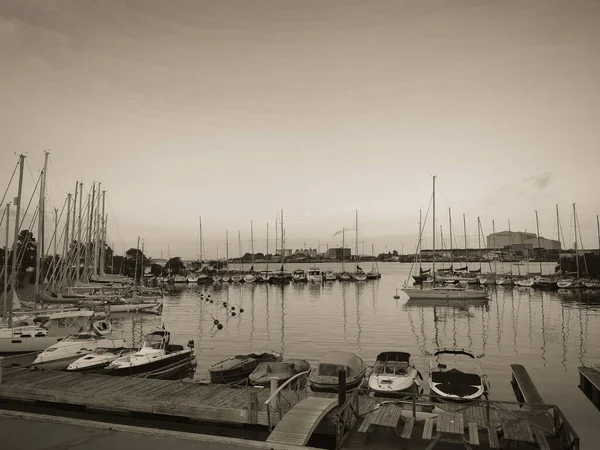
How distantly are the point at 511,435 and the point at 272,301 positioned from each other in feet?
241

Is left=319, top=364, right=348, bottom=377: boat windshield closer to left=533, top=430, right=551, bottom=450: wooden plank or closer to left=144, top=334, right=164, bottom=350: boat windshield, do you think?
left=533, top=430, right=551, bottom=450: wooden plank

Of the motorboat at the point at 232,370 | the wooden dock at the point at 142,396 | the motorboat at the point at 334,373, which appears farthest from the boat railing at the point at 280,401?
the motorboat at the point at 232,370

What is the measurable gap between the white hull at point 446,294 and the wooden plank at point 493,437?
233 ft

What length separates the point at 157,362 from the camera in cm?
2809

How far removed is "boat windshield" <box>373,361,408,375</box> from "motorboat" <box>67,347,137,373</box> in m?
16.3

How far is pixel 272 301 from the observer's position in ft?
284

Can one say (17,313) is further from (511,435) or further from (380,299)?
(380,299)

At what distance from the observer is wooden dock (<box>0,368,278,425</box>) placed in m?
17.2

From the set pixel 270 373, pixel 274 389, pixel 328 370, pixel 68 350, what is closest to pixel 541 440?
pixel 274 389

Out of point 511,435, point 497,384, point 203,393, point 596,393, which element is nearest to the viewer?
point 511,435

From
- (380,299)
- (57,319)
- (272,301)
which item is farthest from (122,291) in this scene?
(380,299)

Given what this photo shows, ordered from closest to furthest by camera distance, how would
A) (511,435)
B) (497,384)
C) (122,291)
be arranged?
(511,435) < (497,384) < (122,291)

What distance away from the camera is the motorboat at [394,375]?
22.7 m

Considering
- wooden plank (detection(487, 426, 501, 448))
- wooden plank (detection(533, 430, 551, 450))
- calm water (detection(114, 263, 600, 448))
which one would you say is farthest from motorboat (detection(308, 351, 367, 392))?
wooden plank (detection(533, 430, 551, 450))
